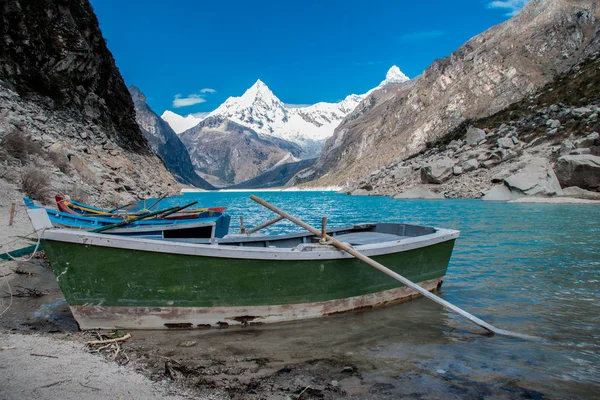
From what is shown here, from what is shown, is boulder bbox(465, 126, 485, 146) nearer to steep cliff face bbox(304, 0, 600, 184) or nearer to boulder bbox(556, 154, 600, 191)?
boulder bbox(556, 154, 600, 191)

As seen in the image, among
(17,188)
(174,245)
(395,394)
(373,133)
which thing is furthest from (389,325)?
(373,133)

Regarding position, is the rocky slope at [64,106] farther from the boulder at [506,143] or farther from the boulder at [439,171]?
the boulder at [506,143]

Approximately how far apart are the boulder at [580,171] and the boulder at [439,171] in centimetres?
1874

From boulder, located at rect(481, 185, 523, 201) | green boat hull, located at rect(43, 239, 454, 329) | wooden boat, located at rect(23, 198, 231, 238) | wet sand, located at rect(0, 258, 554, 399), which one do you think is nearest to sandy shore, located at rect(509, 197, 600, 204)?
boulder, located at rect(481, 185, 523, 201)

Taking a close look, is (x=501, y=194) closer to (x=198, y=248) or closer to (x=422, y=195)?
(x=422, y=195)

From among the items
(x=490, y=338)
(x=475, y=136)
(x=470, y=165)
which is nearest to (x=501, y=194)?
(x=470, y=165)

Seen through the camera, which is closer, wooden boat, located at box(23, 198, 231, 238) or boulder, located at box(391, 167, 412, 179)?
wooden boat, located at box(23, 198, 231, 238)

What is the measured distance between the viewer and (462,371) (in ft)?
19.3

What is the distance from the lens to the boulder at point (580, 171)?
39281mm

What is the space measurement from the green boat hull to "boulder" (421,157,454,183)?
57.5 meters

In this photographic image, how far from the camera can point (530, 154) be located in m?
51.2

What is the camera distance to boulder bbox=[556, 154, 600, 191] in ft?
129

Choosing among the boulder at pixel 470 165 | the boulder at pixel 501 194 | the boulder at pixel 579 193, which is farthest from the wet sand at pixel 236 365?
the boulder at pixel 470 165

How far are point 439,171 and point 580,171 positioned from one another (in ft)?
72.5
